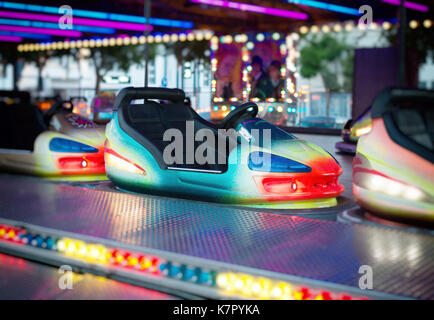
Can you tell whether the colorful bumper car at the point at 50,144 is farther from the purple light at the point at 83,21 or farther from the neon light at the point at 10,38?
the neon light at the point at 10,38

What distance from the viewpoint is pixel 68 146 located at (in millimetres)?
4352

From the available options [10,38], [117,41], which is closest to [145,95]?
[117,41]

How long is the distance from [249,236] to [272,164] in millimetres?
989

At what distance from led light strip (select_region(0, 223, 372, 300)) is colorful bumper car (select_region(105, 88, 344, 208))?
1179mm

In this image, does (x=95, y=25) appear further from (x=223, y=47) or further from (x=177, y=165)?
(x=177, y=165)

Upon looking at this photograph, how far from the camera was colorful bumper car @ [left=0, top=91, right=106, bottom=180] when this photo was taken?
4.30 meters

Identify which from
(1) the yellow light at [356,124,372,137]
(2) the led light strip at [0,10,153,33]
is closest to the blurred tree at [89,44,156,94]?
(2) the led light strip at [0,10,153,33]

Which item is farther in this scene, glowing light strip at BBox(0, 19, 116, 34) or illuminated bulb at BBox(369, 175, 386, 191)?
glowing light strip at BBox(0, 19, 116, 34)

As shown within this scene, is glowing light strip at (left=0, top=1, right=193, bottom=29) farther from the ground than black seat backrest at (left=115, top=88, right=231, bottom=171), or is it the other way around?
glowing light strip at (left=0, top=1, right=193, bottom=29)

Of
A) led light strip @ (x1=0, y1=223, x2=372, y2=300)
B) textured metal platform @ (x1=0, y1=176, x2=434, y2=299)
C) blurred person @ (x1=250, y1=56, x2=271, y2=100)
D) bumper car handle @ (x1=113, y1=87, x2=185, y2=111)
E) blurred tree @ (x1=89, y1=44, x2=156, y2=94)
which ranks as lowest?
led light strip @ (x1=0, y1=223, x2=372, y2=300)

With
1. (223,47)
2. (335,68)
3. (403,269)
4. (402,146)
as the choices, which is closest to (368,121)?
(402,146)

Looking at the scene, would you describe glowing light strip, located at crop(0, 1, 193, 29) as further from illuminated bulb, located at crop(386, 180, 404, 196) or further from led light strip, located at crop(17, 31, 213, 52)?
illuminated bulb, located at crop(386, 180, 404, 196)

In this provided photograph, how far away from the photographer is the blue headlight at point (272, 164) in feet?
10.5

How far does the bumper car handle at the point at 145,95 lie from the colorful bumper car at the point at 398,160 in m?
1.73
